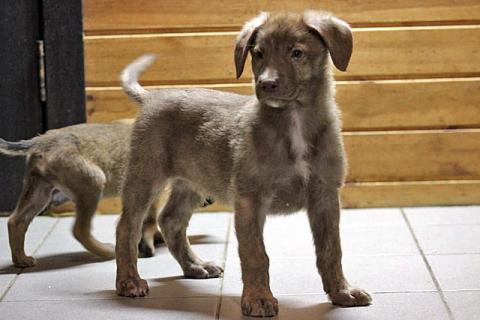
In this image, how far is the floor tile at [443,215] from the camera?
18.5 ft

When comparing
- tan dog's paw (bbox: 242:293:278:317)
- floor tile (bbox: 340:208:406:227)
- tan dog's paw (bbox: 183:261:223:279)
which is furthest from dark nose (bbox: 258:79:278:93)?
floor tile (bbox: 340:208:406:227)

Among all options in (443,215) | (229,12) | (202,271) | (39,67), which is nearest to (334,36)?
(202,271)

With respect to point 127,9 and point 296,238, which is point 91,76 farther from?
point 296,238

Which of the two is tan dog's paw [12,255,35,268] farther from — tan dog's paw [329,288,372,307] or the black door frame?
tan dog's paw [329,288,372,307]

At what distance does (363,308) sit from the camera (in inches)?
159

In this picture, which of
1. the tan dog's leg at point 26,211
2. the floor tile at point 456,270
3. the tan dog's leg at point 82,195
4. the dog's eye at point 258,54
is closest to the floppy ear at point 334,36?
the dog's eye at point 258,54

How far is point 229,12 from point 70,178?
155 centimetres

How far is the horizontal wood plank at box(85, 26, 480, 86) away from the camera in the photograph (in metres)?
5.88

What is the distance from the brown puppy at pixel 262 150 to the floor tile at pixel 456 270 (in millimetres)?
518

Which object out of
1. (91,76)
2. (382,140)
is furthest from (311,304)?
(91,76)

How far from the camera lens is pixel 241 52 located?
407 centimetres

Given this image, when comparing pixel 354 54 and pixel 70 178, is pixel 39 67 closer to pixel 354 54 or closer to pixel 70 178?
pixel 70 178

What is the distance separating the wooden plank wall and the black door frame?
0.31 feet

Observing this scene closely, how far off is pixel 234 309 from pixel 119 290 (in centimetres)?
58
